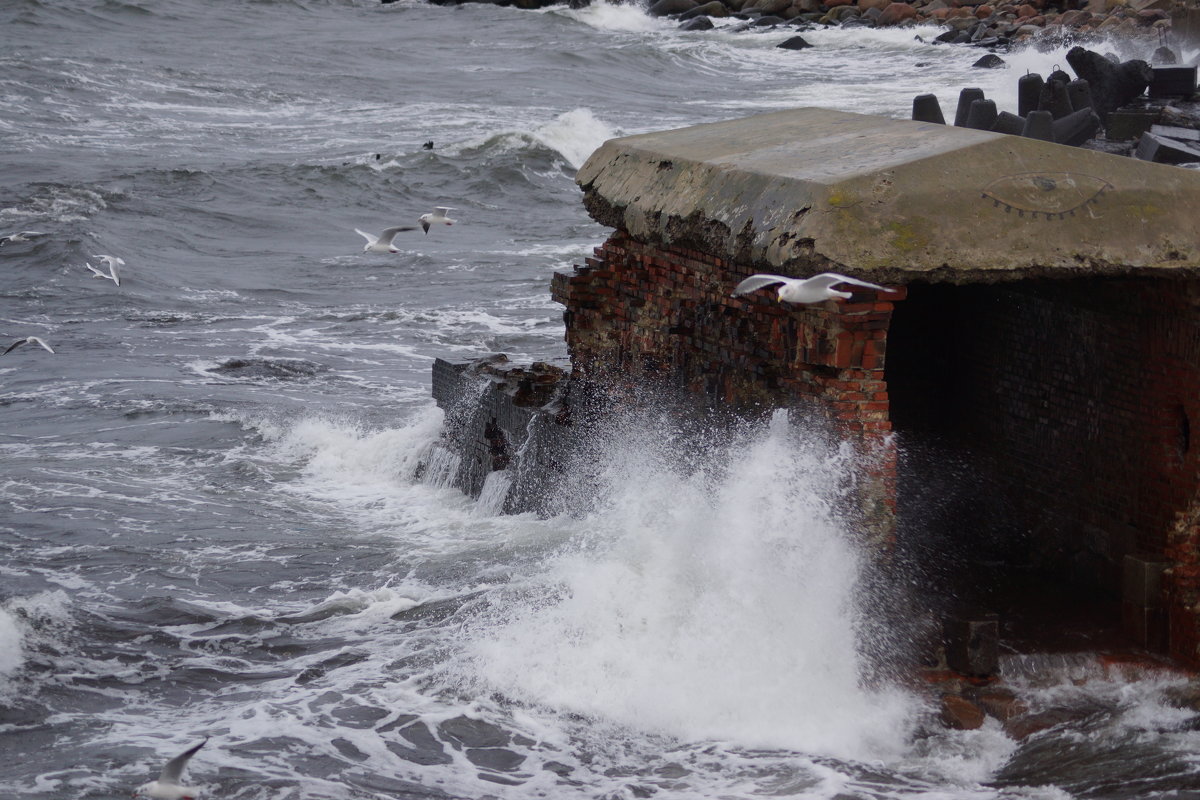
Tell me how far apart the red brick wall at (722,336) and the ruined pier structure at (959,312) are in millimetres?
14

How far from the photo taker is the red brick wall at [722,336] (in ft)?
24.3

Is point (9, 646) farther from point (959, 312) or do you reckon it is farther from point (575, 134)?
point (575, 134)

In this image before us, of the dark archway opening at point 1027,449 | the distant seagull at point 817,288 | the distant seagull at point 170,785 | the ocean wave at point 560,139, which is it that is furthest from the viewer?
the ocean wave at point 560,139

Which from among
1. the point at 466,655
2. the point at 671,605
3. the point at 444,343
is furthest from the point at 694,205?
the point at 444,343

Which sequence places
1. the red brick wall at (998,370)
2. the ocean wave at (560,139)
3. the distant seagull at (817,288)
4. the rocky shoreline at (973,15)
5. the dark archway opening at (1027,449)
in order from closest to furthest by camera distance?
the distant seagull at (817,288)
the red brick wall at (998,370)
the dark archway opening at (1027,449)
the ocean wave at (560,139)
the rocky shoreline at (973,15)

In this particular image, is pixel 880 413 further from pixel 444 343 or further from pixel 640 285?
pixel 444 343

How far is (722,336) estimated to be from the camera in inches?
340

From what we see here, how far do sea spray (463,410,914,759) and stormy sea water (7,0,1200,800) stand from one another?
18 mm

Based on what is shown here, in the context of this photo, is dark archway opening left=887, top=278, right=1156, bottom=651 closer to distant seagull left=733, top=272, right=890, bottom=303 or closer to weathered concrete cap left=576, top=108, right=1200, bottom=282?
weathered concrete cap left=576, top=108, right=1200, bottom=282

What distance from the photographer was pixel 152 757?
7.12 meters

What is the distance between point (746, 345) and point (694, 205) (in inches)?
36.3

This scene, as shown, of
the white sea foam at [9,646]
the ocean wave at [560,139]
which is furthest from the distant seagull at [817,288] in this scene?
the ocean wave at [560,139]

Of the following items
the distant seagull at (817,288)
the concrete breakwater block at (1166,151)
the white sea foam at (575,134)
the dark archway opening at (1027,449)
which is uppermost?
the concrete breakwater block at (1166,151)

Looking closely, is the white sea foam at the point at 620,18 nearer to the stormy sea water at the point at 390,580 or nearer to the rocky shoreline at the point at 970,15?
the rocky shoreline at the point at 970,15
